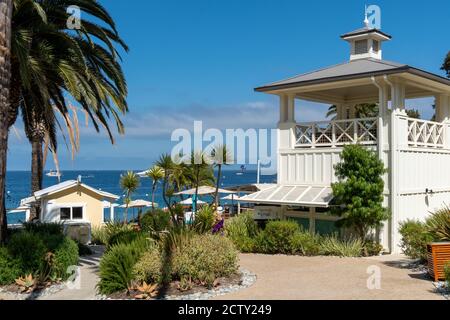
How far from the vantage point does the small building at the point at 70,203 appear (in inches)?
922

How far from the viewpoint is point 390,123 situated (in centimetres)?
1762

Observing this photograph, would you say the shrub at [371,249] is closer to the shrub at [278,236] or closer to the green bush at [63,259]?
the shrub at [278,236]

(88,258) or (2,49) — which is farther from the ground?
(2,49)

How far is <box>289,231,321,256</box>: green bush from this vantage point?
17281 millimetres

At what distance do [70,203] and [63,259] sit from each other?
10802 mm

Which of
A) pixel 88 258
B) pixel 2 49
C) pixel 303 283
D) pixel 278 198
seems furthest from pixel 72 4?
pixel 303 283

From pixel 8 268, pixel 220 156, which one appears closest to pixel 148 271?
pixel 8 268

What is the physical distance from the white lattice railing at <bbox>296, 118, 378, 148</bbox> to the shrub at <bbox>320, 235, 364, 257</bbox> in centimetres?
336

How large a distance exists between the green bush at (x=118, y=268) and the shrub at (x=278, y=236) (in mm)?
6180

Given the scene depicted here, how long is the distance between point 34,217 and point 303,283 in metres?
16.4

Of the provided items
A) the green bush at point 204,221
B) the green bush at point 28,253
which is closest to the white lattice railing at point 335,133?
the green bush at point 204,221
